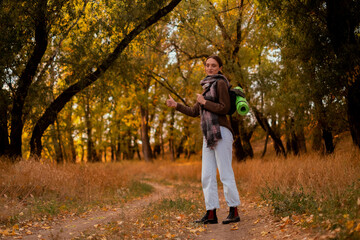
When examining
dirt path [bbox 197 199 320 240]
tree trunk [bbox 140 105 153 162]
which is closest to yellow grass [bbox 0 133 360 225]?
dirt path [bbox 197 199 320 240]

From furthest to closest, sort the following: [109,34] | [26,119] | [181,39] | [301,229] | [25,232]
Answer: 1. [181,39]
2. [26,119]
3. [109,34]
4. [25,232]
5. [301,229]

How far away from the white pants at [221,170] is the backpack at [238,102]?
37cm

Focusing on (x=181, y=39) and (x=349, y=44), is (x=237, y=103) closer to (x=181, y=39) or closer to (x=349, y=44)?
(x=349, y=44)

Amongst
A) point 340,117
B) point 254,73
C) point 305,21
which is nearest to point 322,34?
point 305,21

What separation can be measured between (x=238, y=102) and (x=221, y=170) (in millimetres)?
1032

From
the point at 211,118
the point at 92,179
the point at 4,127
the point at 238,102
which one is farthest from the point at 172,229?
the point at 4,127

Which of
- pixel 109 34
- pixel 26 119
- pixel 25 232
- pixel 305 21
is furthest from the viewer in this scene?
pixel 26 119

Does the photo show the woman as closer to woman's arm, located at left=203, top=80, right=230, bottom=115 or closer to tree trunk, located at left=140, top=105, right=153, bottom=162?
woman's arm, located at left=203, top=80, right=230, bottom=115

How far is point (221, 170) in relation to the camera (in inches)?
202

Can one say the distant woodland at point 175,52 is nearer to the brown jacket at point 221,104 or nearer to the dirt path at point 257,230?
the brown jacket at point 221,104

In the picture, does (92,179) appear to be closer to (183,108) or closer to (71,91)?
(71,91)

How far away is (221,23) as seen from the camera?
16344 millimetres

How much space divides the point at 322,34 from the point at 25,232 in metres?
7.70

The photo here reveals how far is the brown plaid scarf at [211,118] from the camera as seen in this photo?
200 inches
